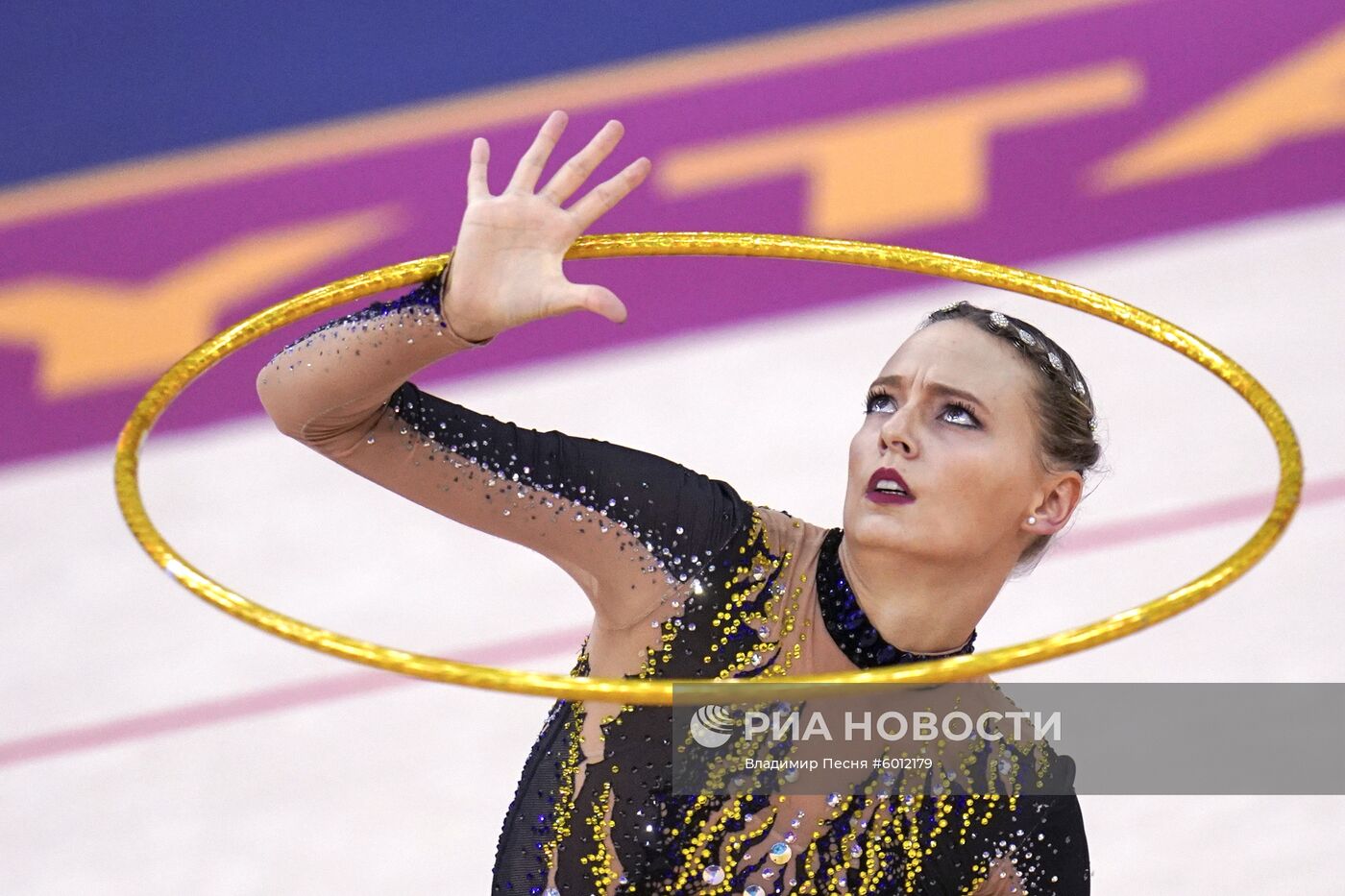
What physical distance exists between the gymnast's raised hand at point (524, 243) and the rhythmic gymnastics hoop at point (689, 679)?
12 cm

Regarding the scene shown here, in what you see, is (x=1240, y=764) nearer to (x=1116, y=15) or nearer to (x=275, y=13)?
(x=1116, y=15)

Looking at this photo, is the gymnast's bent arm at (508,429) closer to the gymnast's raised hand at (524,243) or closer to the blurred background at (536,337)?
the gymnast's raised hand at (524,243)

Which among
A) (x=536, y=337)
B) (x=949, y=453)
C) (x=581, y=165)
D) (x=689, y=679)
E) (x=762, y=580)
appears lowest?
(x=689, y=679)

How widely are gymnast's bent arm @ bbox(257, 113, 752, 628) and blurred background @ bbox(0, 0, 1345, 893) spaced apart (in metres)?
1.52

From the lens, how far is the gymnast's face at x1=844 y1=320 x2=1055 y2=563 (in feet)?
6.50

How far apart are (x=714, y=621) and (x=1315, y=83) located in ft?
13.2

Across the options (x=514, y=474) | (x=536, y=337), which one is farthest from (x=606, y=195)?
(x=536, y=337)

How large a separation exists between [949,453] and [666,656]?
0.36m

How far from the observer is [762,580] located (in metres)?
2.05

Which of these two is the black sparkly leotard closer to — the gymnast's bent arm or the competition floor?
the gymnast's bent arm

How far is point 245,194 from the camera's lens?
5.12 meters

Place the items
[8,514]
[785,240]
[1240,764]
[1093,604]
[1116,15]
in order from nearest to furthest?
[785,240] < [1240,764] < [1093,604] < [8,514] < [1116,15]

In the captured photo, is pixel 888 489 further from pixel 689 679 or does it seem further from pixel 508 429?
pixel 508 429

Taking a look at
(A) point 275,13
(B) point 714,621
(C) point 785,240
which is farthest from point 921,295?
(B) point 714,621
